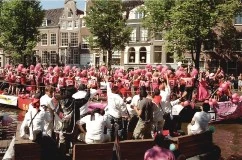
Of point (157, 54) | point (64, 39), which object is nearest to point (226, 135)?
point (157, 54)

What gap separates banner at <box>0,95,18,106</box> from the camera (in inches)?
843

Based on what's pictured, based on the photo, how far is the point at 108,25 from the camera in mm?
43750

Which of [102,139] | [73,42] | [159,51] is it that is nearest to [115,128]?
[102,139]

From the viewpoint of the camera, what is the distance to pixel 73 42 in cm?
5956

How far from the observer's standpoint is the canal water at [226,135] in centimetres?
1180

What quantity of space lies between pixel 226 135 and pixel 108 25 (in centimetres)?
3030

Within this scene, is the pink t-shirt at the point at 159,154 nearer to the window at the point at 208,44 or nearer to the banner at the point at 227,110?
the banner at the point at 227,110

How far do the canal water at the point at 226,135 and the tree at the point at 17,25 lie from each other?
94.0 ft

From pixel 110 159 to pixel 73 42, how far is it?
52060mm

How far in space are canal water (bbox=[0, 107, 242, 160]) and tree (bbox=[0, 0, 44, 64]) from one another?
1128 inches

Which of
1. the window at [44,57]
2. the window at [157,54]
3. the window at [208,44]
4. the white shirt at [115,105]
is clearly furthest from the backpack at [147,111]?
the window at [44,57]

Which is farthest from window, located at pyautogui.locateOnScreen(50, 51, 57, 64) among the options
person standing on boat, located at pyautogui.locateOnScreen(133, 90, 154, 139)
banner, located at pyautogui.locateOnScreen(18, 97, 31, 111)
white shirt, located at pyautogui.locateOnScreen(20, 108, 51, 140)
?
white shirt, located at pyautogui.locateOnScreen(20, 108, 51, 140)

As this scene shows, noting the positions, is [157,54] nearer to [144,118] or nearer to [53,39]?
[53,39]

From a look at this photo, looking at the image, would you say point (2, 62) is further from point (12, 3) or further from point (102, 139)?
point (102, 139)
